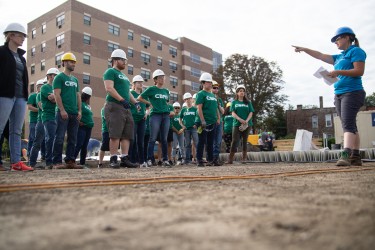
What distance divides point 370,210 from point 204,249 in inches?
33.8

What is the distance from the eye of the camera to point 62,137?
5.59 meters

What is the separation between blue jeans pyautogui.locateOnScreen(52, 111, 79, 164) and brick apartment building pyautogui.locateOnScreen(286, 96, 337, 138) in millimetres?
44387

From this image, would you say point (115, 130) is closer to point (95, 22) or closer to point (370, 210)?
point (370, 210)

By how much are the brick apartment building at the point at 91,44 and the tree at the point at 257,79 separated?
27.4 feet

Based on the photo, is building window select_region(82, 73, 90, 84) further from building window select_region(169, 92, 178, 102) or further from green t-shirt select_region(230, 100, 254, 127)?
green t-shirt select_region(230, 100, 254, 127)

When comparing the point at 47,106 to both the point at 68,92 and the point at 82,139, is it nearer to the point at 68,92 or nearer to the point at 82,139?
the point at 68,92

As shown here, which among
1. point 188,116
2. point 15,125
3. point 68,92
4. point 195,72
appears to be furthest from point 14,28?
point 195,72

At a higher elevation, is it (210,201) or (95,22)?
(95,22)

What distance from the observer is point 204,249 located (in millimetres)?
898

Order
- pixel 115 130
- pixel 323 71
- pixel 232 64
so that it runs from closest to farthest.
→ 1. pixel 323 71
2. pixel 115 130
3. pixel 232 64

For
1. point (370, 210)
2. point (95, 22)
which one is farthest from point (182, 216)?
point (95, 22)

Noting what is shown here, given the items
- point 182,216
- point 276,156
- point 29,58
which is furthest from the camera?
point 29,58

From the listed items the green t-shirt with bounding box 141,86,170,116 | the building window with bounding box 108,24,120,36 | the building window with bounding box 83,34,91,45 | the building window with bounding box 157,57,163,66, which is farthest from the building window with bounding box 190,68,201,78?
the green t-shirt with bounding box 141,86,170,116

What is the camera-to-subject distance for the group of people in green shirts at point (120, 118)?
538cm
